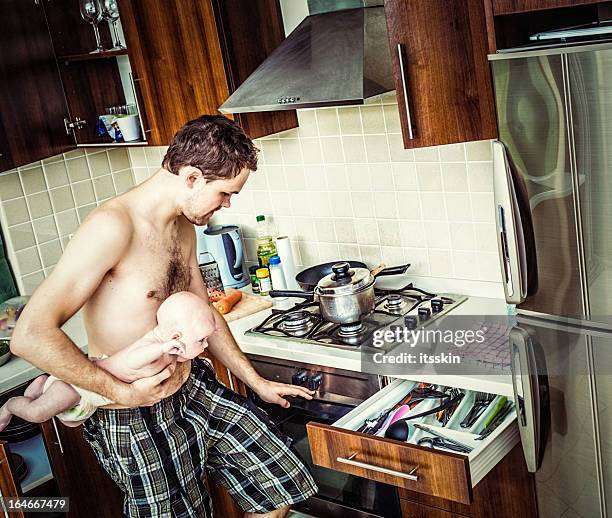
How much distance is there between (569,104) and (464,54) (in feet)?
1.63

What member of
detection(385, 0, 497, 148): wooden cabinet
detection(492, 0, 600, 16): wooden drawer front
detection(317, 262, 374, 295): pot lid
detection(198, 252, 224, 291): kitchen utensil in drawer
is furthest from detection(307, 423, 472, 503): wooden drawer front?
detection(198, 252, 224, 291): kitchen utensil in drawer

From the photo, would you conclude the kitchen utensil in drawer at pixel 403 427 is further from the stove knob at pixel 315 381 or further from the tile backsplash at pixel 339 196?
the tile backsplash at pixel 339 196

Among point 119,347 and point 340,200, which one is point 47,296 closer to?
point 119,347

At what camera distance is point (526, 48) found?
199 cm

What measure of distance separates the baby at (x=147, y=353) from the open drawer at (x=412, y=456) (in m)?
0.41

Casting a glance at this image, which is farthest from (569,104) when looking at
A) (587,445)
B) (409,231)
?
(409,231)

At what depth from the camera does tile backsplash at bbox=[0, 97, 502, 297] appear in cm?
291

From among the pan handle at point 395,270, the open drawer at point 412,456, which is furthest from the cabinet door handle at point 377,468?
the pan handle at point 395,270

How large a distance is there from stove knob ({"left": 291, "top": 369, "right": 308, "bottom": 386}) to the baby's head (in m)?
0.57

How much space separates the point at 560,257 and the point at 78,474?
179 cm

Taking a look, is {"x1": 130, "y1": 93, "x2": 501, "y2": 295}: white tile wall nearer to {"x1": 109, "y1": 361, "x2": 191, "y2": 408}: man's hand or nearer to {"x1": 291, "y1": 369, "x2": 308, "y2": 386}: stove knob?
{"x1": 291, "y1": 369, "x2": 308, "y2": 386}: stove knob

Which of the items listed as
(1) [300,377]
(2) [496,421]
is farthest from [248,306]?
(2) [496,421]

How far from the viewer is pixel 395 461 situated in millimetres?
2248

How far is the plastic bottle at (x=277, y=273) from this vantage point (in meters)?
3.29
